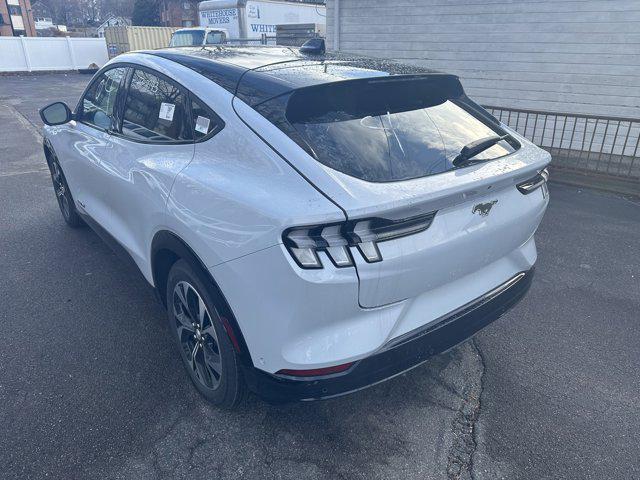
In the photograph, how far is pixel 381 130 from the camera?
2.15m

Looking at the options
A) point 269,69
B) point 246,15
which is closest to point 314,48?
point 269,69

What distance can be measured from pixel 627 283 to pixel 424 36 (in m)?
7.09

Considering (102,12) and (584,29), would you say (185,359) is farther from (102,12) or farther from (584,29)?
(102,12)

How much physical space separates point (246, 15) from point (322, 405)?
22.1 m

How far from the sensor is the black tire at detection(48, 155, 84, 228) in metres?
4.42

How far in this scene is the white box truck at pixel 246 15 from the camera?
21516 millimetres

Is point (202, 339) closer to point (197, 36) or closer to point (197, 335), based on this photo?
point (197, 335)

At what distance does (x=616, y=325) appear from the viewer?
3.36 metres

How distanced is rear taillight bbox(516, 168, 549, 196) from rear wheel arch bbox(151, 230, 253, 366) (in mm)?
1533

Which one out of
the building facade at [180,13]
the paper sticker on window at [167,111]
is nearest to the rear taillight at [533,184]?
the paper sticker on window at [167,111]

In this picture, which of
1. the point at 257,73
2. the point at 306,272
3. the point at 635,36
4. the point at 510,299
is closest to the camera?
the point at 306,272

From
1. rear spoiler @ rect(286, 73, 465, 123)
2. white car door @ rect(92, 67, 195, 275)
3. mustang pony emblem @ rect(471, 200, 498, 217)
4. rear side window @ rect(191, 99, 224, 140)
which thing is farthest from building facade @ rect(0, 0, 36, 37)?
mustang pony emblem @ rect(471, 200, 498, 217)

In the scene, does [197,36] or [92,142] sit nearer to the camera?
[92,142]

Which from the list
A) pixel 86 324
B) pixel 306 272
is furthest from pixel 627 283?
pixel 86 324
